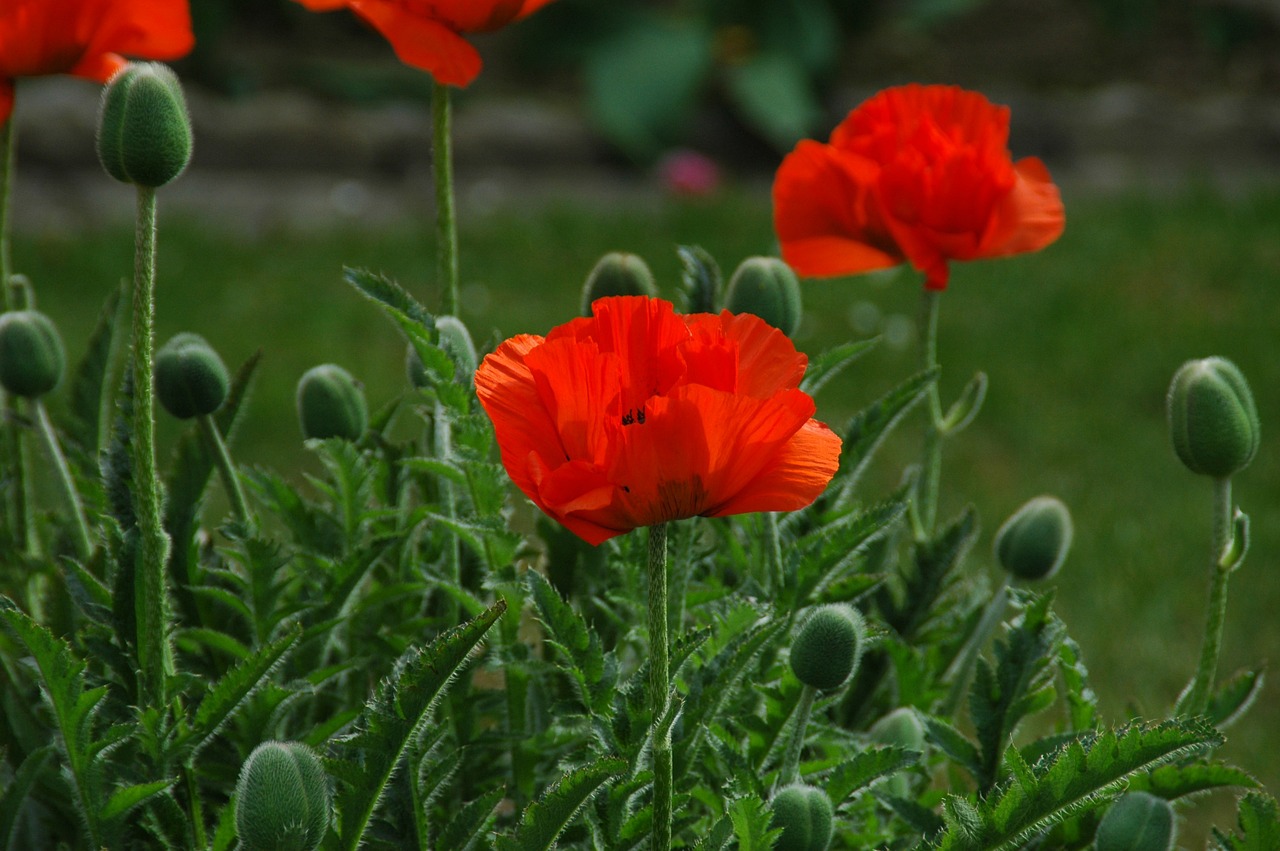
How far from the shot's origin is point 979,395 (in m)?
1.29

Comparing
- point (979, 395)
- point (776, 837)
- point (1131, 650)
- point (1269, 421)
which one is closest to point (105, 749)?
point (776, 837)

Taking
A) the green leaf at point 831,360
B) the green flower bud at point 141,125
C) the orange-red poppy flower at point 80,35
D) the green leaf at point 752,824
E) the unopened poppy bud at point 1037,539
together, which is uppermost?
the orange-red poppy flower at point 80,35

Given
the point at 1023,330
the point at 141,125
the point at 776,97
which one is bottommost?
the point at 1023,330

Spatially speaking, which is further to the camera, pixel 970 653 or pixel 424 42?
pixel 970 653

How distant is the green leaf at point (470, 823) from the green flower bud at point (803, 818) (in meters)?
0.18

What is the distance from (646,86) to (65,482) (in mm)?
3854

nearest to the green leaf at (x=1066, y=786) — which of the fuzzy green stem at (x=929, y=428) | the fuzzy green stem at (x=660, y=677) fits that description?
the fuzzy green stem at (x=660, y=677)

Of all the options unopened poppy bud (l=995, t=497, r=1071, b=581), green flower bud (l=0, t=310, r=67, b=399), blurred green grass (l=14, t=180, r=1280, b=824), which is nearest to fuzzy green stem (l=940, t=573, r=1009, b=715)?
unopened poppy bud (l=995, t=497, r=1071, b=581)

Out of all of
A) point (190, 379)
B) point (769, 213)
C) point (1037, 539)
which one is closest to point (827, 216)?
point (1037, 539)

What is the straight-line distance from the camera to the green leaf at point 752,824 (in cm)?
83

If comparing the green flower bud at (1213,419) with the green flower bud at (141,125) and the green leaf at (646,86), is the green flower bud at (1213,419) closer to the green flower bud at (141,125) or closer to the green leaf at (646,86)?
the green flower bud at (141,125)

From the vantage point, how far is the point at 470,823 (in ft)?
3.10

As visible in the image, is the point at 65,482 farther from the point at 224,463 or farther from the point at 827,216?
the point at 827,216

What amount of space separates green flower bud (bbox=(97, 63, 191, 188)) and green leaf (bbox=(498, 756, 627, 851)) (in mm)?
438
